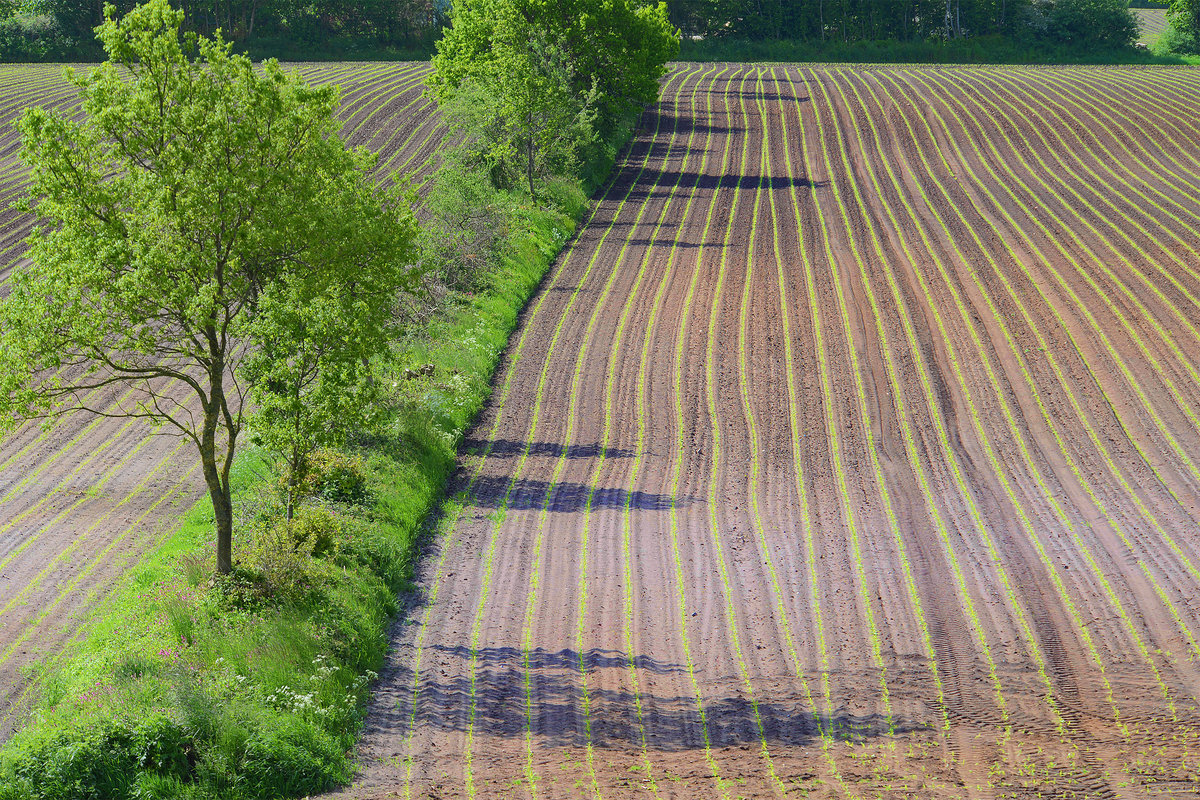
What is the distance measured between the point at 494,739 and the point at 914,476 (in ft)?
38.8

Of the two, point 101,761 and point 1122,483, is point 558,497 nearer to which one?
point 101,761

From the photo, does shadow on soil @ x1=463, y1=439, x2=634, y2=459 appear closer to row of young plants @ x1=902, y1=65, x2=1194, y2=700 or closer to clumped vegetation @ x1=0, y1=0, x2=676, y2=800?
clumped vegetation @ x1=0, y1=0, x2=676, y2=800

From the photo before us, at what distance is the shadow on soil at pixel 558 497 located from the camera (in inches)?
843

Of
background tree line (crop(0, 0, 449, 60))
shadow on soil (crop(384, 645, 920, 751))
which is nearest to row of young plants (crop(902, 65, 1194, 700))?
shadow on soil (crop(384, 645, 920, 751))

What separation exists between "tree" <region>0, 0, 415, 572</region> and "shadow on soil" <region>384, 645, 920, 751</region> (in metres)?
4.63

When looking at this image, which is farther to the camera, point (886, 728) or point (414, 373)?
point (414, 373)

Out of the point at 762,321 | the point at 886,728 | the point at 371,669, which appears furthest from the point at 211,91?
the point at 762,321

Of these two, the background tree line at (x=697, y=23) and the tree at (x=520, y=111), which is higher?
the background tree line at (x=697, y=23)

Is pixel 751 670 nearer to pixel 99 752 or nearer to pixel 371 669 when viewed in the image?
pixel 371 669

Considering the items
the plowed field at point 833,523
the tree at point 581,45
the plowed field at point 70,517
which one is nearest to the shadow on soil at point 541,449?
the plowed field at point 833,523

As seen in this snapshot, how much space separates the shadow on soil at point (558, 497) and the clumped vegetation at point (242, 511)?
136cm

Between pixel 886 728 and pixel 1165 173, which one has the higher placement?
pixel 1165 173

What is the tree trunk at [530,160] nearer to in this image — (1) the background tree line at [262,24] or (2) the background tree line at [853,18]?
(1) the background tree line at [262,24]

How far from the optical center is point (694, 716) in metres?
14.5
